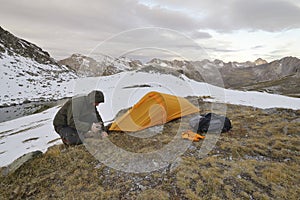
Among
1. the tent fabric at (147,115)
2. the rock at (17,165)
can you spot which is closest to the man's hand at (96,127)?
the tent fabric at (147,115)

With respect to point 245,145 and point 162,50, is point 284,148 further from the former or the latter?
point 162,50

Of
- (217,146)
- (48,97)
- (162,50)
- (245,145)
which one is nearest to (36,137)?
(162,50)

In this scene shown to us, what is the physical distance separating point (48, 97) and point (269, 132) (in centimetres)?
3231

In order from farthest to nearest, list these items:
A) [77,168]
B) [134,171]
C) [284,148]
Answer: [284,148]
[77,168]
[134,171]

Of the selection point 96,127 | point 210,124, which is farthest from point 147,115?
point 210,124

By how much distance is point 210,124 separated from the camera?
7891 millimetres

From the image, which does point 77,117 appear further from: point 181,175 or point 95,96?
point 181,175

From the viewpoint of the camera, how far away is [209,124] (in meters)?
7.90

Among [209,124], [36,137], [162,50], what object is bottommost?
[36,137]

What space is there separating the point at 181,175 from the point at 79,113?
3809 millimetres

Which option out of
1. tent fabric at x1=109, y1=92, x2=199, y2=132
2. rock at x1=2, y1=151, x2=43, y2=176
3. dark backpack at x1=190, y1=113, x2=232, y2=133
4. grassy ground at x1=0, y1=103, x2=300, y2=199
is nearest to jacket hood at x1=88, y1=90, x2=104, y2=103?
grassy ground at x1=0, y1=103, x2=300, y2=199

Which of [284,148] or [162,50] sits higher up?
[162,50]

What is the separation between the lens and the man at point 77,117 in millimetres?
6340

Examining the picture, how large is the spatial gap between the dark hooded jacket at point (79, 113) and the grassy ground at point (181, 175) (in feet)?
3.03
